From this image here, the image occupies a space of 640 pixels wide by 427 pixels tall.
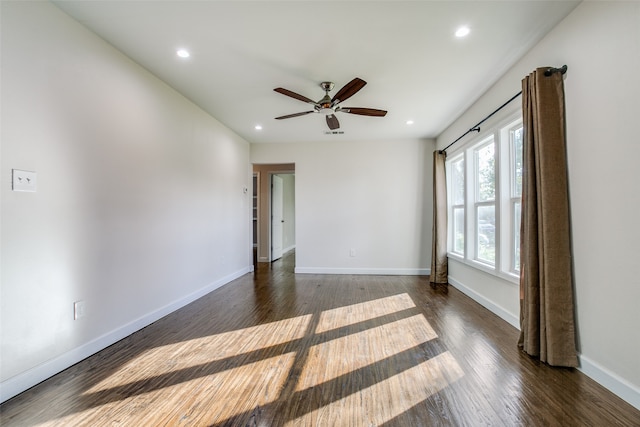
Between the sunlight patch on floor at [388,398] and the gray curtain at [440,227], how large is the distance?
9.35 feet

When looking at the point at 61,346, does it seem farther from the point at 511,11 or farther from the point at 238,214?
the point at 511,11

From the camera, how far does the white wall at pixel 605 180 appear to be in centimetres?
164

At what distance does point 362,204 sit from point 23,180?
15.0ft

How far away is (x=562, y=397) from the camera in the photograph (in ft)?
5.56

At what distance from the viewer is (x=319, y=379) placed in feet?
6.21

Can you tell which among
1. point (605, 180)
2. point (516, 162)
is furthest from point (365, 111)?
point (605, 180)

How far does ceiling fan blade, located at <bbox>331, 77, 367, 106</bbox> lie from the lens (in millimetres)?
2496

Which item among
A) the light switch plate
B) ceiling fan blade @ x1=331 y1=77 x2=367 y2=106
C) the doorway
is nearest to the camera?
the light switch plate

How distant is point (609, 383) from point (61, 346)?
364 centimetres

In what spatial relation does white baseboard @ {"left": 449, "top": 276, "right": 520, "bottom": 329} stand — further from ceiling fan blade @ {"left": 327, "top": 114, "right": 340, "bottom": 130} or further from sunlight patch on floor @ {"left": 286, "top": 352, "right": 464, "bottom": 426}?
ceiling fan blade @ {"left": 327, "top": 114, "right": 340, "bottom": 130}

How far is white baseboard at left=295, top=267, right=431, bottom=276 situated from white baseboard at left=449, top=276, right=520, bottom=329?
886mm

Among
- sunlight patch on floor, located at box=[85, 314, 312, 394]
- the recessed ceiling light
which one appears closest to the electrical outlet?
sunlight patch on floor, located at box=[85, 314, 312, 394]

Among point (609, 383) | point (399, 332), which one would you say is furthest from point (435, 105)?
point (609, 383)

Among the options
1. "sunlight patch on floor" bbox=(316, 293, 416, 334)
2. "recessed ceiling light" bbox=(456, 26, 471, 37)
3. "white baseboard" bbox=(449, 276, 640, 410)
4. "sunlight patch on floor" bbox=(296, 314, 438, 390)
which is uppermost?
"recessed ceiling light" bbox=(456, 26, 471, 37)
